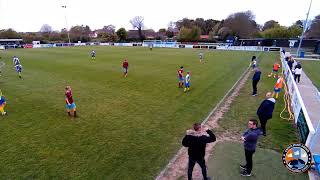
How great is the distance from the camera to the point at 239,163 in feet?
24.7

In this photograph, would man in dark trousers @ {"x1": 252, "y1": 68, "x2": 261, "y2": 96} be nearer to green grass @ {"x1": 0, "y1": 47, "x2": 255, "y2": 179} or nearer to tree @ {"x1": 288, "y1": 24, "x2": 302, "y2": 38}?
green grass @ {"x1": 0, "y1": 47, "x2": 255, "y2": 179}

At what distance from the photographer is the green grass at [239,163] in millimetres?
6914

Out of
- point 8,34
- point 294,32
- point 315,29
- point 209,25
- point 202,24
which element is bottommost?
point 294,32

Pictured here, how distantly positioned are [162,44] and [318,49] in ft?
134

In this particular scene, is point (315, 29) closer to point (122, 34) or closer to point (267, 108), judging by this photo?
point (122, 34)

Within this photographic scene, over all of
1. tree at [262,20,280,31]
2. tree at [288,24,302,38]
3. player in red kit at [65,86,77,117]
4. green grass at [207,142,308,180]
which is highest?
tree at [262,20,280,31]

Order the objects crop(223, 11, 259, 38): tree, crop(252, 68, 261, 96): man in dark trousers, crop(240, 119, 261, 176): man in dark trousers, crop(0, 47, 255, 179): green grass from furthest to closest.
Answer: crop(223, 11, 259, 38): tree
crop(252, 68, 261, 96): man in dark trousers
crop(0, 47, 255, 179): green grass
crop(240, 119, 261, 176): man in dark trousers

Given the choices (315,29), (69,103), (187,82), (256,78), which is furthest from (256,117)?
(315,29)

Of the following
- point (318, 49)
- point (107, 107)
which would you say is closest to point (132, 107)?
point (107, 107)

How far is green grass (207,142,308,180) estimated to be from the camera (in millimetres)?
6914

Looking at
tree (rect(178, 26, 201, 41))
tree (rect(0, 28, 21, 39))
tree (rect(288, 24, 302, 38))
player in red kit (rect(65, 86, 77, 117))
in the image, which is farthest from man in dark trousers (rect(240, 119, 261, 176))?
tree (rect(0, 28, 21, 39))


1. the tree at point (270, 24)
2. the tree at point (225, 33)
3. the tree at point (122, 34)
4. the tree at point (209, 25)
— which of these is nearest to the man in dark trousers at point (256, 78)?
the tree at point (225, 33)

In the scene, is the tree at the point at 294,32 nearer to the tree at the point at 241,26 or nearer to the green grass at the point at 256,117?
the tree at the point at 241,26

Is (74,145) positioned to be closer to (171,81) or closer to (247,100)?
(247,100)
